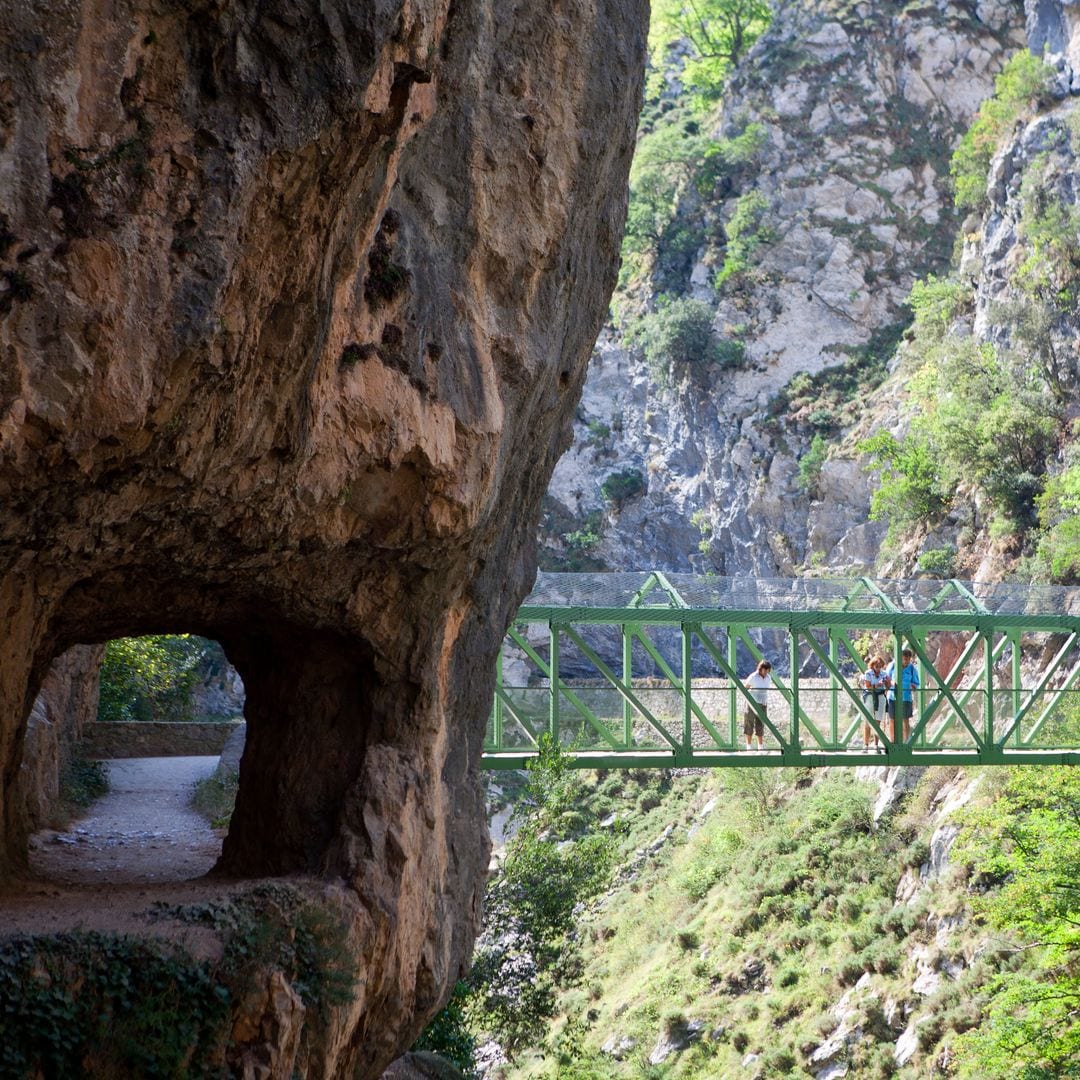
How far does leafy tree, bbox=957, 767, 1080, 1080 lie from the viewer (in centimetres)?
1809

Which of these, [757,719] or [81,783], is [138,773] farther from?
[757,719]

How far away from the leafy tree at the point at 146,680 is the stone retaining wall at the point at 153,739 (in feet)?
3.51

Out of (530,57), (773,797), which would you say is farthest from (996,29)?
(530,57)

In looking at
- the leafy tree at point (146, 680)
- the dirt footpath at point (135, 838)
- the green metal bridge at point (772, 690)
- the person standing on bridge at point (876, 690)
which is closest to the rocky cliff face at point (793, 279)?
the leafy tree at point (146, 680)

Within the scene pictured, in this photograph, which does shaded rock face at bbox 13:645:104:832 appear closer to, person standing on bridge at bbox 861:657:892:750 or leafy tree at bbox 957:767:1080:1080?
person standing on bridge at bbox 861:657:892:750

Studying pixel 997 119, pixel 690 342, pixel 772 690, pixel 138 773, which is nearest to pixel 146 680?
pixel 138 773

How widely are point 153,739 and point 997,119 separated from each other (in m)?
30.6

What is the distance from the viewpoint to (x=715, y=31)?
59469 millimetres

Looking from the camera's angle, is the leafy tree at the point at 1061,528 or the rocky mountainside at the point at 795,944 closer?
the rocky mountainside at the point at 795,944

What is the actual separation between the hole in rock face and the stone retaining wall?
0.02 meters

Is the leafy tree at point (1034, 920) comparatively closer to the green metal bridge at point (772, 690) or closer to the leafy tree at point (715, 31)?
the green metal bridge at point (772, 690)

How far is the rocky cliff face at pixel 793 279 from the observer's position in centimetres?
4562

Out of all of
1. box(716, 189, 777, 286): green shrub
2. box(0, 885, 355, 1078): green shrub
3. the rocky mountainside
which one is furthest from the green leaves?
box(716, 189, 777, 286): green shrub

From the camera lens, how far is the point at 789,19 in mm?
54000
